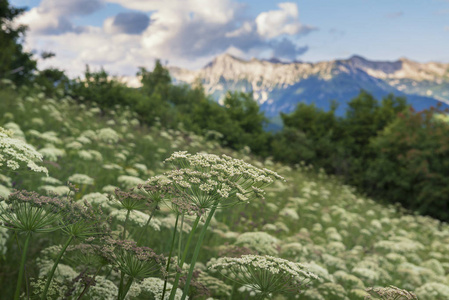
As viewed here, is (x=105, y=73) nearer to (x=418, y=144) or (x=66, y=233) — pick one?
(x=418, y=144)

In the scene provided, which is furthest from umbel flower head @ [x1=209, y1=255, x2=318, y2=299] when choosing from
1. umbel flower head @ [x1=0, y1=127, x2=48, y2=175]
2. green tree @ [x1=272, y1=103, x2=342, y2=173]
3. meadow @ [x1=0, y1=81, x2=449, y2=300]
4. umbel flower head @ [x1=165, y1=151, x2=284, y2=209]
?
green tree @ [x1=272, y1=103, x2=342, y2=173]

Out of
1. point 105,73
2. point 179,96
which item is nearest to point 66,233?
point 105,73

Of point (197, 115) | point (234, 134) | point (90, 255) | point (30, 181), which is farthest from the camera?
point (197, 115)

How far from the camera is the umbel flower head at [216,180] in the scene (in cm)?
242

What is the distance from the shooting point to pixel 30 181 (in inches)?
227

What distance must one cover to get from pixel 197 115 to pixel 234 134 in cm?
513

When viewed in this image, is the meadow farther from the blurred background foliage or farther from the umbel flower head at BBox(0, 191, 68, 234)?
the blurred background foliage

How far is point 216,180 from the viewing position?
254cm

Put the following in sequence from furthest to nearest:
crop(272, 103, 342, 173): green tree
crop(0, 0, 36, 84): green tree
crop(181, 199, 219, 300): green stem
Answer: crop(272, 103, 342, 173): green tree, crop(0, 0, 36, 84): green tree, crop(181, 199, 219, 300): green stem

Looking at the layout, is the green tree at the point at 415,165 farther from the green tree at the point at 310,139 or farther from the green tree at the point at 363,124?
the green tree at the point at 310,139

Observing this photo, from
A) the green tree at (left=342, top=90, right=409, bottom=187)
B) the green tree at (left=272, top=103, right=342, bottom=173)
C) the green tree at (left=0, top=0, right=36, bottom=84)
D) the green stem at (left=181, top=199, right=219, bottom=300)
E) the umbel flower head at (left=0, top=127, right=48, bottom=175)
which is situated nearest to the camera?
the green stem at (left=181, top=199, right=219, bottom=300)

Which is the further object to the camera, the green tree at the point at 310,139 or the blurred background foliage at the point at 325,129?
the green tree at the point at 310,139

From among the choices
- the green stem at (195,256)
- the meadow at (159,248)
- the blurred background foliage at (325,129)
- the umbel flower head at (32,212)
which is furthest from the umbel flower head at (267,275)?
the blurred background foliage at (325,129)

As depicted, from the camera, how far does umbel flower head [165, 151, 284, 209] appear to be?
2416mm
